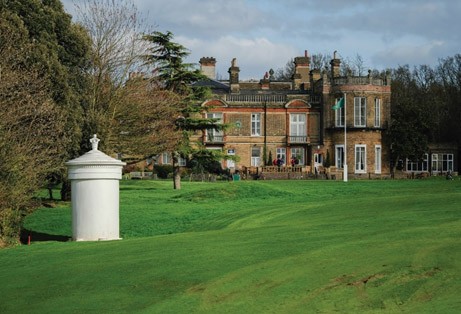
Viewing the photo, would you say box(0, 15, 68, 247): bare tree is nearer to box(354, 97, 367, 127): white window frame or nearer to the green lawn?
the green lawn

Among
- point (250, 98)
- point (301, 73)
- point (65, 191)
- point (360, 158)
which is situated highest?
point (301, 73)

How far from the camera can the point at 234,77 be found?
68.0m

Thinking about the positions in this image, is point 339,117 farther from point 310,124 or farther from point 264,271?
point 264,271

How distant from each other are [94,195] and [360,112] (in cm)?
4893

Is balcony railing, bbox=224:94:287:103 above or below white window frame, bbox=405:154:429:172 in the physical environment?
above

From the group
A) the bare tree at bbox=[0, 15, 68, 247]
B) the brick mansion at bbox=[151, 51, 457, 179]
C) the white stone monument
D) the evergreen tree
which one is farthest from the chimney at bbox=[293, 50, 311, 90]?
the white stone monument

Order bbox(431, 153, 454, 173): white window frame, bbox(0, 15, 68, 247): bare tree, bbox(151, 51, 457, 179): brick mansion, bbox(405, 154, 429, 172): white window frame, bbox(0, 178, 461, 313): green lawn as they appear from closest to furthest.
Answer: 1. bbox(0, 178, 461, 313): green lawn
2. bbox(0, 15, 68, 247): bare tree
3. bbox(151, 51, 457, 179): brick mansion
4. bbox(405, 154, 429, 172): white window frame
5. bbox(431, 153, 454, 173): white window frame

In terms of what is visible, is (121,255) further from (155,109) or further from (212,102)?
(212,102)

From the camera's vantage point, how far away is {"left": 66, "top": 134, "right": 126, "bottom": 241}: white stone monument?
16.7m

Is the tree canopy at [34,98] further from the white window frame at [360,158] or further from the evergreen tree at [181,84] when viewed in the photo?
the white window frame at [360,158]

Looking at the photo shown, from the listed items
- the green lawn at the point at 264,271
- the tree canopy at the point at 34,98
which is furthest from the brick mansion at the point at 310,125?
the green lawn at the point at 264,271

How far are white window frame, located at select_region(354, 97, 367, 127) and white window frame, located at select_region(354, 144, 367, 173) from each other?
1.82 metres

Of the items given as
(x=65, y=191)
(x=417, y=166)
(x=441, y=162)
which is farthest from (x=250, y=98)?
(x=65, y=191)

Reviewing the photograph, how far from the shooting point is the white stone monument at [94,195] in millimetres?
16734
